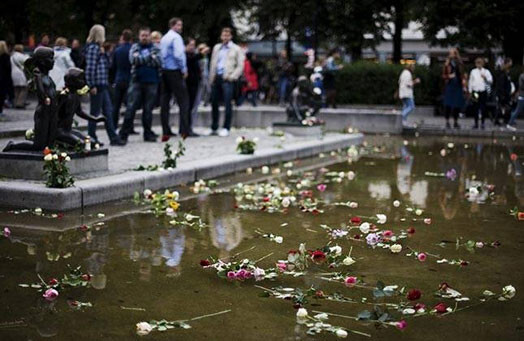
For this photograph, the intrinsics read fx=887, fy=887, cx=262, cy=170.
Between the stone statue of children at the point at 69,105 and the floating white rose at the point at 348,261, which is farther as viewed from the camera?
the stone statue of children at the point at 69,105

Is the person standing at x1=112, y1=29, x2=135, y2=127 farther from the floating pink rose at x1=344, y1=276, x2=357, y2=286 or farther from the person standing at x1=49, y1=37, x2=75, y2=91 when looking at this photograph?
the floating pink rose at x1=344, y1=276, x2=357, y2=286

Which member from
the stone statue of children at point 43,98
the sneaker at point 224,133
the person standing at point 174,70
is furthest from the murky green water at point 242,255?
the sneaker at point 224,133

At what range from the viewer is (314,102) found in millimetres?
18250

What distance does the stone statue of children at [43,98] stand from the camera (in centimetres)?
926

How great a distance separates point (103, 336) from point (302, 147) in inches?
406

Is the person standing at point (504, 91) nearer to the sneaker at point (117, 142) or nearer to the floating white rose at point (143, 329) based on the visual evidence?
the sneaker at point (117, 142)

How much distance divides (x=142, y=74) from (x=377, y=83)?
16289mm

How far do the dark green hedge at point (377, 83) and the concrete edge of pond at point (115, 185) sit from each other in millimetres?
16211

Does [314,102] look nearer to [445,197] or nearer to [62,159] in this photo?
[445,197]

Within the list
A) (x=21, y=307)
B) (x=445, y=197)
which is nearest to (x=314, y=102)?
(x=445, y=197)

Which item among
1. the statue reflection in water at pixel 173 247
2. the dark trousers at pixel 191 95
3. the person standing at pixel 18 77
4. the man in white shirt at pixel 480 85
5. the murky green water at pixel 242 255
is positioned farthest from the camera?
the person standing at pixel 18 77

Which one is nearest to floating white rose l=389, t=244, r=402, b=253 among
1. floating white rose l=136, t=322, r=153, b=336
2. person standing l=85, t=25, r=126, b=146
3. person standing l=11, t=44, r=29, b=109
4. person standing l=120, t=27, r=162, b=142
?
floating white rose l=136, t=322, r=153, b=336

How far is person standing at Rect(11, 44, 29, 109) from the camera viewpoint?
22891 mm

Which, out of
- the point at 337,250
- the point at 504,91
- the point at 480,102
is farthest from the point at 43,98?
the point at 504,91
